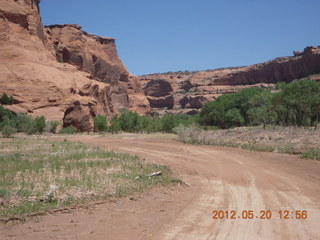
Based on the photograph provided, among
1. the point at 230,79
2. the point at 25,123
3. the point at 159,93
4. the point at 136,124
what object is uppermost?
the point at 230,79

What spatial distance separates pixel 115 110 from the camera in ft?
255

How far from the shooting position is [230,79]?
117 m

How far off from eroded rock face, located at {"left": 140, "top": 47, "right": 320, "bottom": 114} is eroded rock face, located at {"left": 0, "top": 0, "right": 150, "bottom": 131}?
4883 centimetres

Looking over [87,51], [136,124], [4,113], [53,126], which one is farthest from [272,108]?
[87,51]

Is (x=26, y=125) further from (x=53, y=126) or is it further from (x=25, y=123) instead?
(x=53, y=126)

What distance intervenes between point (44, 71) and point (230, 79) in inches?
3118

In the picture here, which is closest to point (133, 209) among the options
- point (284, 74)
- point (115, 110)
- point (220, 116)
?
point (220, 116)

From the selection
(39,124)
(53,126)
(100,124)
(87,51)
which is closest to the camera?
(39,124)

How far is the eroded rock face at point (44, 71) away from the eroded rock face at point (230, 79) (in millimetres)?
48828

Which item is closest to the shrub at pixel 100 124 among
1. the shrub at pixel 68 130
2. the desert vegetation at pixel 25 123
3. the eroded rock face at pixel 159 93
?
the shrub at pixel 68 130

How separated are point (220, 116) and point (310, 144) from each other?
3064 centimetres

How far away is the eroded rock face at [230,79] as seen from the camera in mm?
97394

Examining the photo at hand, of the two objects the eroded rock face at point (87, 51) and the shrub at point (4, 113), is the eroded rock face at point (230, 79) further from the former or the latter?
the shrub at point (4, 113)

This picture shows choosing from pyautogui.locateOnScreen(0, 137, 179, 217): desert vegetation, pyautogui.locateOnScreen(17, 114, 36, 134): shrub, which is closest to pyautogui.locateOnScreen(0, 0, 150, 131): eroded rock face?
pyautogui.locateOnScreen(17, 114, 36, 134): shrub
